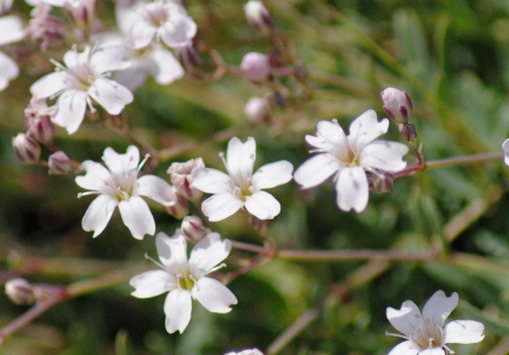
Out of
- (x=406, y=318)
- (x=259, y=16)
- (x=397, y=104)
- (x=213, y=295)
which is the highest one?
(x=397, y=104)

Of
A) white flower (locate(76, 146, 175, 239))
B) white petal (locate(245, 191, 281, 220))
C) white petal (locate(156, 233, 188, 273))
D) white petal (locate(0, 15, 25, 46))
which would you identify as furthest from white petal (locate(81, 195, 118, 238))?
white petal (locate(0, 15, 25, 46))

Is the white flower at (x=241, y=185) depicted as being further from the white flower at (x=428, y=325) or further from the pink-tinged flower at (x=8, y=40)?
the pink-tinged flower at (x=8, y=40)

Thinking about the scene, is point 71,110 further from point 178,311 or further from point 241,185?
point 178,311

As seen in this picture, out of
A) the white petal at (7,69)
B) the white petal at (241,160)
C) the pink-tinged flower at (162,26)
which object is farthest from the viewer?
the white petal at (7,69)

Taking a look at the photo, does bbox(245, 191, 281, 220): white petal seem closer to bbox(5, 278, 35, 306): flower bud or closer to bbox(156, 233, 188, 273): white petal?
bbox(156, 233, 188, 273): white petal

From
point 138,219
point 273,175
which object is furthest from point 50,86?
point 273,175

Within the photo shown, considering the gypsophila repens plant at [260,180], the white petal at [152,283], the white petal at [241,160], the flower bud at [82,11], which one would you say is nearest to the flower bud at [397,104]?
the gypsophila repens plant at [260,180]

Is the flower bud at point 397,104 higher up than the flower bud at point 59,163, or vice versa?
the flower bud at point 397,104
